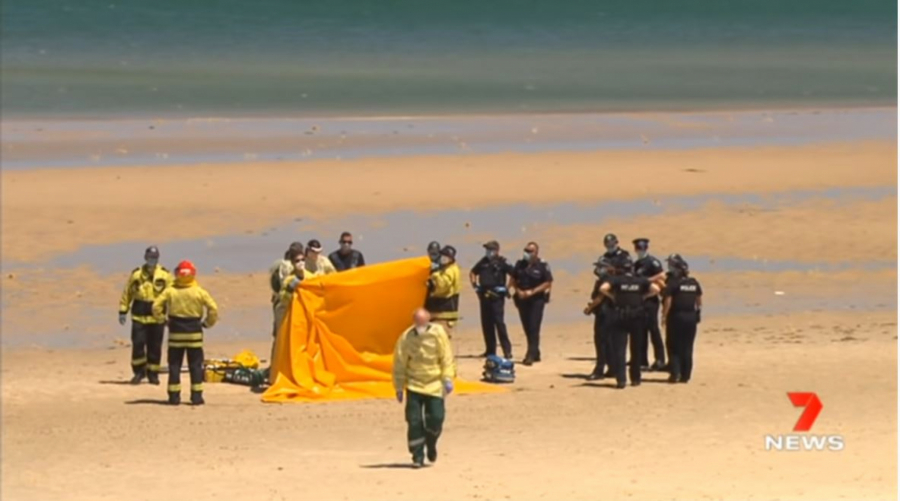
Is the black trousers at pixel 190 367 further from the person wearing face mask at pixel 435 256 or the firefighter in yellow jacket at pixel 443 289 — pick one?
the person wearing face mask at pixel 435 256

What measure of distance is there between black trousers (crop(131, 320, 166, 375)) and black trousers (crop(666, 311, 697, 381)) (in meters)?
5.03

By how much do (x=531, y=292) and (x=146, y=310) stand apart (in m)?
3.95

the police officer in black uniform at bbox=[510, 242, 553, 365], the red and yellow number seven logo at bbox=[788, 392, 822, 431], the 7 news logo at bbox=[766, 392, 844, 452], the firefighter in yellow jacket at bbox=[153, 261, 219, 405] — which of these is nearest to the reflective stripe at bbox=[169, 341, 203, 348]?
the firefighter in yellow jacket at bbox=[153, 261, 219, 405]

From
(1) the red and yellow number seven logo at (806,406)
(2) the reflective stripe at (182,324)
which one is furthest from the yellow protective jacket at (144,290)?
(1) the red and yellow number seven logo at (806,406)

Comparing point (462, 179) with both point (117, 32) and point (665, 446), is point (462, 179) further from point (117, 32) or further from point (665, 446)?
point (117, 32)

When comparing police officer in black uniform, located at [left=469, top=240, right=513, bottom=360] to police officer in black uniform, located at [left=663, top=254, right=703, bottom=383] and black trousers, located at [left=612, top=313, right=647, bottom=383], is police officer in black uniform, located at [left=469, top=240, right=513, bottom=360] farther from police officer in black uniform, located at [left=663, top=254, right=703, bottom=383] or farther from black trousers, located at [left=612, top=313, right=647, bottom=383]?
police officer in black uniform, located at [left=663, top=254, right=703, bottom=383]

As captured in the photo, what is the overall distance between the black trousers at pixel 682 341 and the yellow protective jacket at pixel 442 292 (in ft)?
7.15

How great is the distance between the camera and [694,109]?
4872 centimetres

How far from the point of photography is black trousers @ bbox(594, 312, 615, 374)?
66.8ft

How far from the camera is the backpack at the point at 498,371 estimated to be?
20547mm

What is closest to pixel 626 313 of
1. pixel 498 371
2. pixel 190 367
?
pixel 498 371

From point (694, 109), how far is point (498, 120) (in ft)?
18.5

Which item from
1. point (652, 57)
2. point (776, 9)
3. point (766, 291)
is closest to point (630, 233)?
point (766, 291)

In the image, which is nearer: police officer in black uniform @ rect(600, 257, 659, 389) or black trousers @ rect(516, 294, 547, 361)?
police officer in black uniform @ rect(600, 257, 659, 389)
